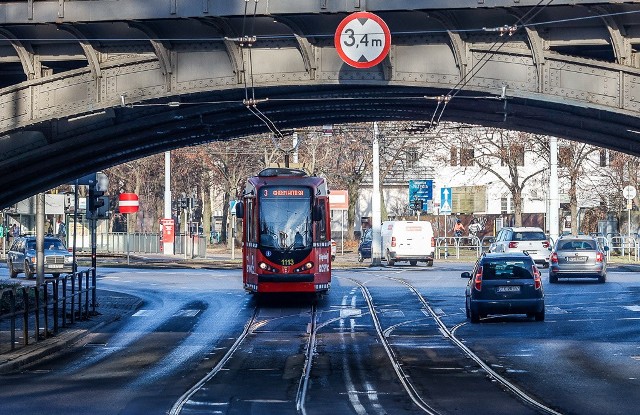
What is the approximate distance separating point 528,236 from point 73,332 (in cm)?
2660

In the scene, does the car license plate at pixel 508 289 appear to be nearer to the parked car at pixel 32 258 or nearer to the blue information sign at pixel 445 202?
the parked car at pixel 32 258

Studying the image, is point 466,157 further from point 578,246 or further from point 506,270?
point 506,270

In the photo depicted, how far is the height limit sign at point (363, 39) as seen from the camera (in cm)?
2088

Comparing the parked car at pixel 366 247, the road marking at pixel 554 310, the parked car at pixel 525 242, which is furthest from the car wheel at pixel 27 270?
the road marking at pixel 554 310

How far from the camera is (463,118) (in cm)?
2931

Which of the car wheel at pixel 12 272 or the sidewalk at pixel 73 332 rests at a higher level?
the car wheel at pixel 12 272

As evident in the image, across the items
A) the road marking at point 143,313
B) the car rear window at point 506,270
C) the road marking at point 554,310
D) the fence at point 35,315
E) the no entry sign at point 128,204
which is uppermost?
the no entry sign at point 128,204

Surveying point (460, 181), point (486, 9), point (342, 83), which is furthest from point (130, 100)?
point (460, 181)

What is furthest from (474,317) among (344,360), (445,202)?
(445,202)

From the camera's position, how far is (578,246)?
41625 mm

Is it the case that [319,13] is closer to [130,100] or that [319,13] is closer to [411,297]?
[130,100]

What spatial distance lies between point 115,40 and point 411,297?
1640 cm

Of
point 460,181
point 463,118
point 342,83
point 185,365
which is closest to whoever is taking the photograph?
Answer: point 185,365

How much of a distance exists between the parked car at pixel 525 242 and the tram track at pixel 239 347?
1692cm
